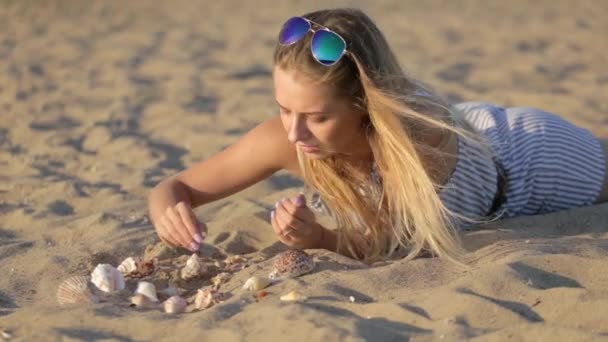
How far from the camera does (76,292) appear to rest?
2.91 metres

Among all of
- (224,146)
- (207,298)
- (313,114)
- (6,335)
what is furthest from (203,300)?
(224,146)

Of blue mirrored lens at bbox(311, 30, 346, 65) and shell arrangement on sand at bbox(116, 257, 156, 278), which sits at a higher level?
blue mirrored lens at bbox(311, 30, 346, 65)

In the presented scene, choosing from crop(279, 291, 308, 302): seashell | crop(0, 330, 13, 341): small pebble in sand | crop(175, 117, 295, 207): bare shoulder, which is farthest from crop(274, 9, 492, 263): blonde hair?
crop(0, 330, 13, 341): small pebble in sand

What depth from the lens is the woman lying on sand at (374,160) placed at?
3.14 metres

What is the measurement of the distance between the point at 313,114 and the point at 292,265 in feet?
1.63

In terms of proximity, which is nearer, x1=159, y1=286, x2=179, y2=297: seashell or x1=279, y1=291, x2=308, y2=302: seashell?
x1=279, y1=291, x2=308, y2=302: seashell

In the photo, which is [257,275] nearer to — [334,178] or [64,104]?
[334,178]

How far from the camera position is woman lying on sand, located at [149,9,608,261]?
3.14 meters

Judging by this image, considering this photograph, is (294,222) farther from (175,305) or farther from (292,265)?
(175,305)

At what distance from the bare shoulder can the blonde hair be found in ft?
0.39

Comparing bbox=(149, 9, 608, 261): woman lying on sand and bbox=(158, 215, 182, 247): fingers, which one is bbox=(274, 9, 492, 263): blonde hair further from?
bbox=(158, 215, 182, 247): fingers

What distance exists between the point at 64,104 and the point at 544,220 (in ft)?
11.3

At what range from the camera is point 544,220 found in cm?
383

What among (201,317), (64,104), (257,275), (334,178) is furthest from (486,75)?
(201,317)
